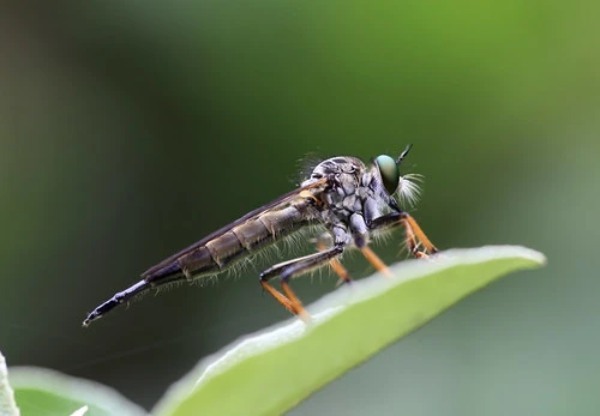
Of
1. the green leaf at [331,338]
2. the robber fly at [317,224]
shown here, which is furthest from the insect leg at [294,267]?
the green leaf at [331,338]

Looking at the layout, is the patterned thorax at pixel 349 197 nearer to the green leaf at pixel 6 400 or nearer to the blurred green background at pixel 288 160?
the blurred green background at pixel 288 160

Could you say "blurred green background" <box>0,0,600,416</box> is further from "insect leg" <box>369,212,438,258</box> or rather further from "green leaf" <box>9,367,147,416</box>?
"green leaf" <box>9,367,147,416</box>

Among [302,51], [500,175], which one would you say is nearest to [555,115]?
[500,175]

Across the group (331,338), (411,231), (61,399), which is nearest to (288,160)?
Result: (411,231)

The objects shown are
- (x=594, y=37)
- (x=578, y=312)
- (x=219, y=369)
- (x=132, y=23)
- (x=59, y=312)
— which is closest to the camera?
(x=219, y=369)

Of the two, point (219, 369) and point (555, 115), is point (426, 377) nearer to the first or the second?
point (555, 115)

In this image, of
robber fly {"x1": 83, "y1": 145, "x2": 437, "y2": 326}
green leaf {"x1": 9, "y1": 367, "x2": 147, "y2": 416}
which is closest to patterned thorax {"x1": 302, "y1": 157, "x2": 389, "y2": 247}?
robber fly {"x1": 83, "y1": 145, "x2": 437, "y2": 326}
